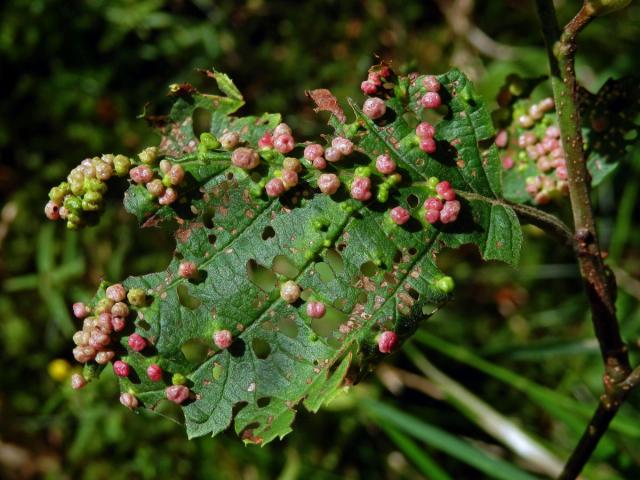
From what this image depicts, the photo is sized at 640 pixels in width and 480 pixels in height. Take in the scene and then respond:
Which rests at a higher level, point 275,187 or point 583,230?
point 583,230

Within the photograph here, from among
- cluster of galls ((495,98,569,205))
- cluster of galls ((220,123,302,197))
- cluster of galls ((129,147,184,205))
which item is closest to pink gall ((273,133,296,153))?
cluster of galls ((220,123,302,197))

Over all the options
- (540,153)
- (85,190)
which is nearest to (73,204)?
(85,190)

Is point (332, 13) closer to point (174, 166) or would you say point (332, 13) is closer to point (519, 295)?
point (519, 295)

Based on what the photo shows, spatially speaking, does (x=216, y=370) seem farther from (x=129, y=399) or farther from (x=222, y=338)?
(x=129, y=399)

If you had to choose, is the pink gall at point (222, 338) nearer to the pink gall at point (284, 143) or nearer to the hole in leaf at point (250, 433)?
the hole in leaf at point (250, 433)

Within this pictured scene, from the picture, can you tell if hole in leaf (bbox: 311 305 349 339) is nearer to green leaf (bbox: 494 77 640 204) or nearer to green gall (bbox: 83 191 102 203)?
green leaf (bbox: 494 77 640 204)

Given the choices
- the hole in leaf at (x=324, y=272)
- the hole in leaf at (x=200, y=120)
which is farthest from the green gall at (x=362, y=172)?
the hole in leaf at (x=200, y=120)

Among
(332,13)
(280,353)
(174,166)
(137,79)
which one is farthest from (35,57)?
(280,353)
